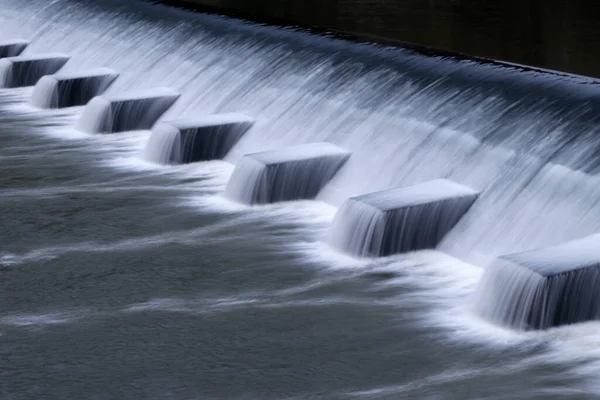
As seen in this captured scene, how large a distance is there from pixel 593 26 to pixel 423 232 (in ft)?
12.4

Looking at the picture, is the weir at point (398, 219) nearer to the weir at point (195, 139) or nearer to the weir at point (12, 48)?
the weir at point (195, 139)

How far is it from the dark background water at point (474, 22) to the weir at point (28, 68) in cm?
107

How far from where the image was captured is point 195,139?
809 centimetres

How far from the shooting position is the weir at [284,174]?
23.1 ft

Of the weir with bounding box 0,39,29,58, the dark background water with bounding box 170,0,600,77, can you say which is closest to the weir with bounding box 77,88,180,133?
the dark background water with bounding box 170,0,600,77

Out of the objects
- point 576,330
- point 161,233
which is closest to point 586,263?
point 576,330

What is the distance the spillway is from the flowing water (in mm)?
13

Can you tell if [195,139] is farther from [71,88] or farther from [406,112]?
[71,88]

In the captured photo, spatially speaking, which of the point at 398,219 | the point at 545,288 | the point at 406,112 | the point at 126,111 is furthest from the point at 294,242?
the point at 126,111

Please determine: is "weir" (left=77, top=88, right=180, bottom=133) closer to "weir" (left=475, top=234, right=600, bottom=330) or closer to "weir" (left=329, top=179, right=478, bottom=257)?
"weir" (left=329, top=179, right=478, bottom=257)

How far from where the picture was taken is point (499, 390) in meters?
4.54

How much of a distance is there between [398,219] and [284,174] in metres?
1.15

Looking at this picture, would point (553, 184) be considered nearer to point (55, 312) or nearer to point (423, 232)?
point (423, 232)

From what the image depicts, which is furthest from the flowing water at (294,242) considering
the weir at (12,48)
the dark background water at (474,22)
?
the weir at (12,48)
